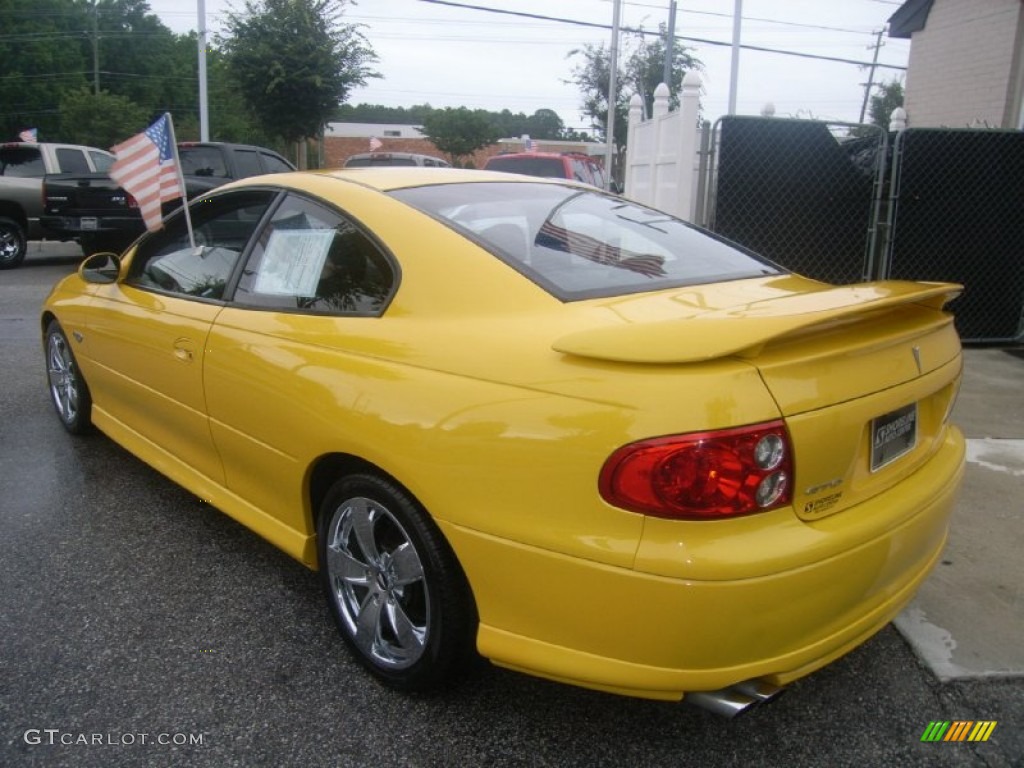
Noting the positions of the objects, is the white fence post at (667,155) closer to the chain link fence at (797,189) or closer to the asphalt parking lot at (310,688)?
the chain link fence at (797,189)

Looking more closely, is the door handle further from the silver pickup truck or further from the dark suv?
the silver pickup truck

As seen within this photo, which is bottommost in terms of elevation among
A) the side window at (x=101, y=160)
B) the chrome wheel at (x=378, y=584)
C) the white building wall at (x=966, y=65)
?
the chrome wheel at (x=378, y=584)

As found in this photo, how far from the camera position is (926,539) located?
7.51 feet

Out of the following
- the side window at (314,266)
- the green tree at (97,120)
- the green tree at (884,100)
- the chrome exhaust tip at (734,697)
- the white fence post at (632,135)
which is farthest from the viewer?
the green tree at (884,100)

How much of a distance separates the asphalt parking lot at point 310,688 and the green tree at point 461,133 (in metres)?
42.5

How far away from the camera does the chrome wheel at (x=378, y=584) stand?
93.3 inches

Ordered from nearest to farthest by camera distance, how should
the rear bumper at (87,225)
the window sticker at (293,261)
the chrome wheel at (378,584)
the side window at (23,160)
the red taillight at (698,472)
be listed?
the red taillight at (698,472) → the chrome wheel at (378,584) → the window sticker at (293,261) → the rear bumper at (87,225) → the side window at (23,160)

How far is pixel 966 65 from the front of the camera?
11.4 metres

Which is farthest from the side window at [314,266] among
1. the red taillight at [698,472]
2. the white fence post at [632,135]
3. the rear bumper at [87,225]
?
the rear bumper at [87,225]

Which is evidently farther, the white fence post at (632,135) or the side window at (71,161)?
the side window at (71,161)

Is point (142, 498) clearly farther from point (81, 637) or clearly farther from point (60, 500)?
point (81, 637)

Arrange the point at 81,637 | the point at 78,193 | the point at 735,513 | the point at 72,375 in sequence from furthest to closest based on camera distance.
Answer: the point at 78,193
the point at 72,375
the point at 81,637
the point at 735,513

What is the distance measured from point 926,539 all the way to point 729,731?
765mm

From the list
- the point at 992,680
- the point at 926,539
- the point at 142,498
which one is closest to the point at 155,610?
the point at 142,498
